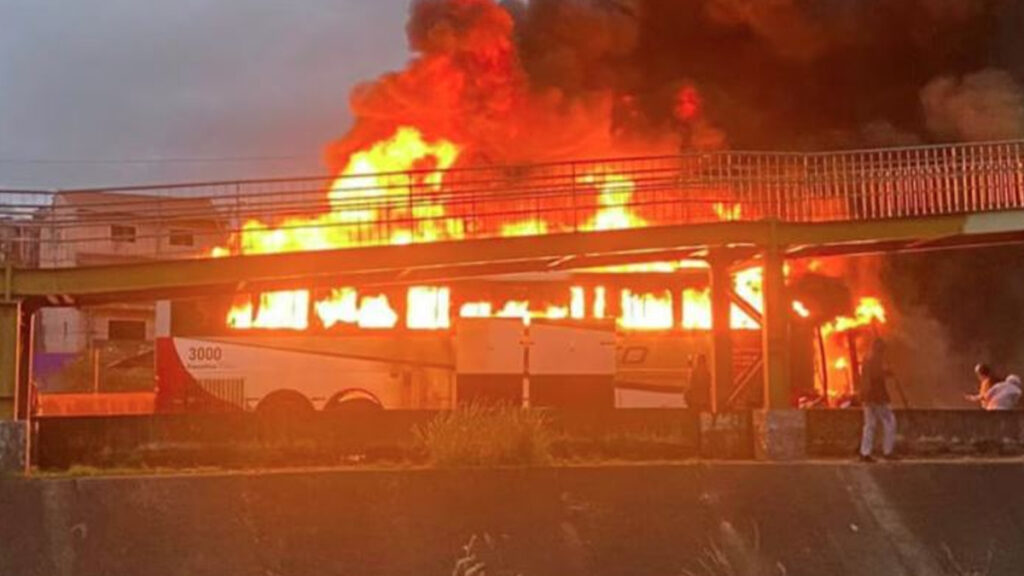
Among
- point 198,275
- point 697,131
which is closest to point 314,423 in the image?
point 198,275

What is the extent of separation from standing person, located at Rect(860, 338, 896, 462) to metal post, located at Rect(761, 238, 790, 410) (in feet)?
3.03

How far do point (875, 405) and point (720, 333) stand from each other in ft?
6.73

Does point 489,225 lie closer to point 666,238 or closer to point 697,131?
point 666,238

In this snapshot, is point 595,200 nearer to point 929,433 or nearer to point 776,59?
point 929,433

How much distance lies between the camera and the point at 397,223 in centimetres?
1487

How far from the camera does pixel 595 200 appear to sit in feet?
49.3

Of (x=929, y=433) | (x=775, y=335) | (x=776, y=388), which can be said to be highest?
(x=775, y=335)

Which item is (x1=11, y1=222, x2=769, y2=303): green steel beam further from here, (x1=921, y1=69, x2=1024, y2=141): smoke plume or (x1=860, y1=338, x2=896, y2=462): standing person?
(x1=921, y1=69, x2=1024, y2=141): smoke plume

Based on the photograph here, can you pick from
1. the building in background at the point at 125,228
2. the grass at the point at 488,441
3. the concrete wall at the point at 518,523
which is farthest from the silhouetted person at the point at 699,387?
the building in background at the point at 125,228

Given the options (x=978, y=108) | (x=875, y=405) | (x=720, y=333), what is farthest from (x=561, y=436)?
(x=978, y=108)

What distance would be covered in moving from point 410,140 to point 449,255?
13628mm

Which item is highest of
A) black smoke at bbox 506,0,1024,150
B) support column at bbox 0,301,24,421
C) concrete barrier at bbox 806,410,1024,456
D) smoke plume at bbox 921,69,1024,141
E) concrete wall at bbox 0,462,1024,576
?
black smoke at bbox 506,0,1024,150

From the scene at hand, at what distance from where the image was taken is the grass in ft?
38.2

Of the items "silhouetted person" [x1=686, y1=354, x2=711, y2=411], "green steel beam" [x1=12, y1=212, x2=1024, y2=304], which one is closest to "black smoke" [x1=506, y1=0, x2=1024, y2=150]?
"silhouetted person" [x1=686, y1=354, x2=711, y2=411]
